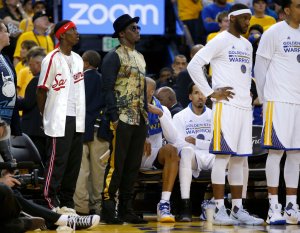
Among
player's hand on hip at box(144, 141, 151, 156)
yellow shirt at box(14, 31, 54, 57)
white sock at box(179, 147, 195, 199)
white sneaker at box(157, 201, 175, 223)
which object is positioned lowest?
white sneaker at box(157, 201, 175, 223)

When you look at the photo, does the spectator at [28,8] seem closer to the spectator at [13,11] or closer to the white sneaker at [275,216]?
the spectator at [13,11]

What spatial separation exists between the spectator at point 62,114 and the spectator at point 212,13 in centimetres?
636

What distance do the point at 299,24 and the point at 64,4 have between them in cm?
640

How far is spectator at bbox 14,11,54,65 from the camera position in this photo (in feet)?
46.1

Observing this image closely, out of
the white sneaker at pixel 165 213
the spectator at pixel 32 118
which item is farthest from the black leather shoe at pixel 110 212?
Result: the spectator at pixel 32 118

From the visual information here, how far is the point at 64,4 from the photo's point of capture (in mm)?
15297

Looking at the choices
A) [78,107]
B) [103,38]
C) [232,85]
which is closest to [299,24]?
[232,85]

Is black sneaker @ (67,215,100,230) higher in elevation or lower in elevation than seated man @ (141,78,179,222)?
lower

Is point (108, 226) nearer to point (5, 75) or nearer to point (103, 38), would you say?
point (5, 75)

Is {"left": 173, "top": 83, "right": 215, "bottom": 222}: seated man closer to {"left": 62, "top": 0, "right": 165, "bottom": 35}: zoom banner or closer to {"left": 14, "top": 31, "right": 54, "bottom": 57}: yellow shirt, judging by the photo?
{"left": 14, "top": 31, "right": 54, "bottom": 57}: yellow shirt

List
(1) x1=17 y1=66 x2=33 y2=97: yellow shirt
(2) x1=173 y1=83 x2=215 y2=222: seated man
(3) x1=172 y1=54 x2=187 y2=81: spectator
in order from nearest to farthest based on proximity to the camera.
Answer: (2) x1=173 y1=83 x2=215 y2=222: seated man → (1) x1=17 y1=66 x2=33 y2=97: yellow shirt → (3) x1=172 y1=54 x2=187 y2=81: spectator

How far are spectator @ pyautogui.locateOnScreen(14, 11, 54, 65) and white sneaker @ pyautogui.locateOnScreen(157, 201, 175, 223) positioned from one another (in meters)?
4.68

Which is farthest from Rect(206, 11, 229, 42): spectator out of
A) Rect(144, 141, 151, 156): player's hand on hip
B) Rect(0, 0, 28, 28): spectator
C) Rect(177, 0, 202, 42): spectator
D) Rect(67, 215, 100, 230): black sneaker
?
Rect(67, 215, 100, 230): black sneaker

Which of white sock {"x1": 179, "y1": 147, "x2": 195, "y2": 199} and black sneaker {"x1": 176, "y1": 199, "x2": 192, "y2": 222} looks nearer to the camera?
black sneaker {"x1": 176, "y1": 199, "x2": 192, "y2": 222}
